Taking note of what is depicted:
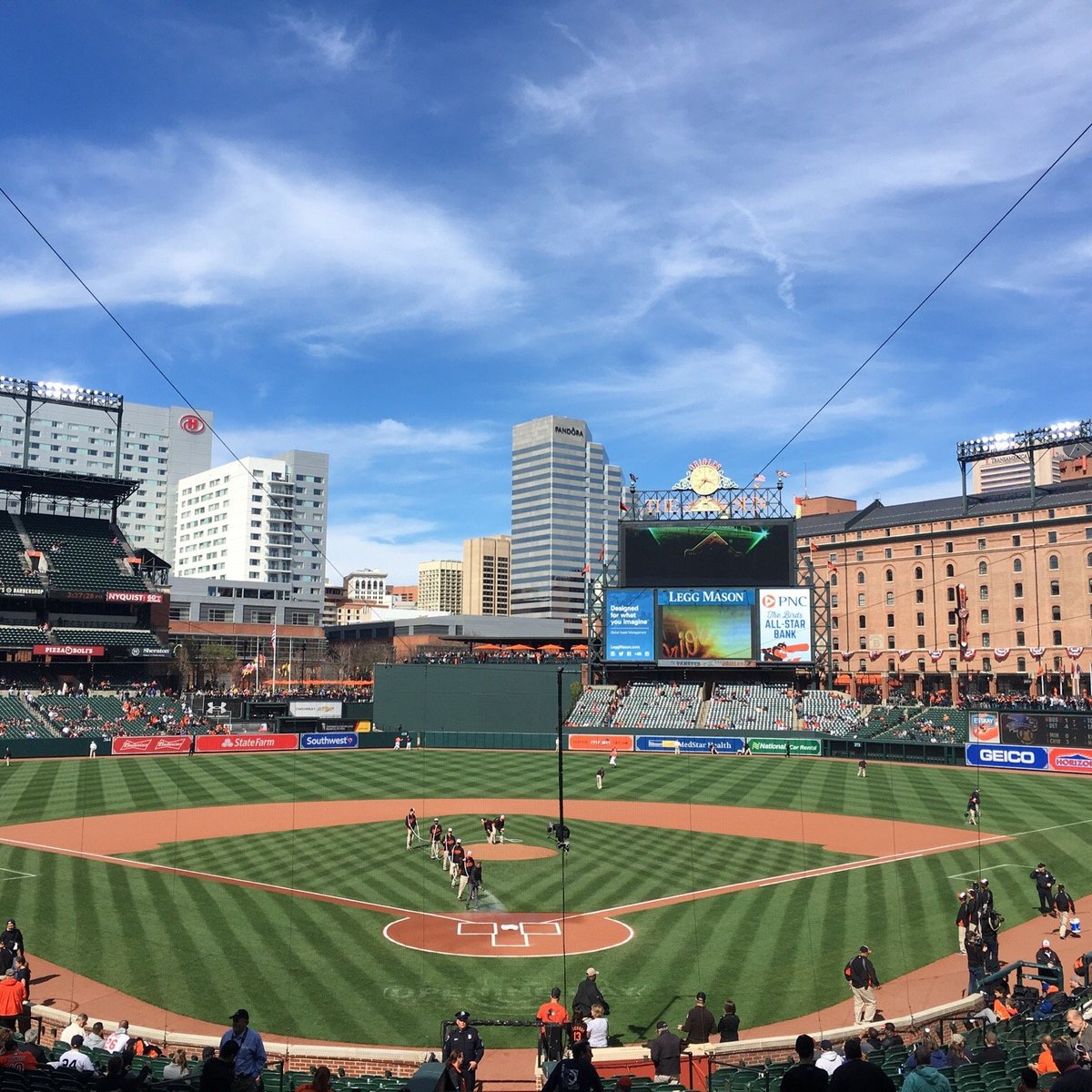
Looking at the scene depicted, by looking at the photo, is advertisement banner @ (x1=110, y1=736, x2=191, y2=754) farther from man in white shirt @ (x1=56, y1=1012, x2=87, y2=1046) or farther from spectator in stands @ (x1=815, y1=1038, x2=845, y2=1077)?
spectator in stands @ (x1=815, y1=1038, x2=845, y2=1077)

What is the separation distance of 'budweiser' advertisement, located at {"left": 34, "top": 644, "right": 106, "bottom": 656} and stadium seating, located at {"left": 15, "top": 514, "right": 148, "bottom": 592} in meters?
7.09

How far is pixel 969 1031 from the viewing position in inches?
661

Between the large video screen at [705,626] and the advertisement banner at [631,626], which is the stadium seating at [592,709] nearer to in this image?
the advertisement banner at [631,626]

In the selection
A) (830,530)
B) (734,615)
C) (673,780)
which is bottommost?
(673,780)

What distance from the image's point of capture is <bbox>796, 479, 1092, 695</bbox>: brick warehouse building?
96750mm

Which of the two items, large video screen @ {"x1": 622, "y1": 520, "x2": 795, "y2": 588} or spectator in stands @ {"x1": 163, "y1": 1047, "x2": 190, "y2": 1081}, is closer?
spectator in stands @ {"x1": 163, "y1": 1047, "x2": 190, "y2": 1081}

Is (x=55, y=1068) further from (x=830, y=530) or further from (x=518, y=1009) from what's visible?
(x=830, y=530)

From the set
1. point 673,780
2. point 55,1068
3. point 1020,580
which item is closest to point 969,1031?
point 55,1068

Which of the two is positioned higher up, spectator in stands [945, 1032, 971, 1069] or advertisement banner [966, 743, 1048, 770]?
spectator in stands [945, 1032, 971, 1069]

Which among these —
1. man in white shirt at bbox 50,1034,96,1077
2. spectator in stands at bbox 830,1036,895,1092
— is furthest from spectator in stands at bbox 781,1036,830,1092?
man in white shirt at bbox 50,1034,96,1077

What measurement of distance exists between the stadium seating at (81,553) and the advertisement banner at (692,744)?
169 feet

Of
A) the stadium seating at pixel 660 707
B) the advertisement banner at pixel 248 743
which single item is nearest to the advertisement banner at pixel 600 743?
the stadium seating at pixel 660 707

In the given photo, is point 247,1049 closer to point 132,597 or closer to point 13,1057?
point 13,1057

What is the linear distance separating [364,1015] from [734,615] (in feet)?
214
